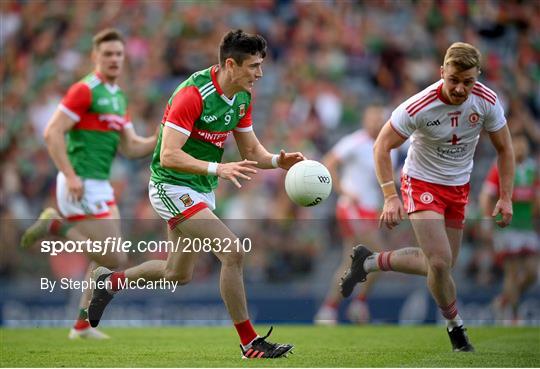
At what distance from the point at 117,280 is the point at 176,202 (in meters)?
1.11

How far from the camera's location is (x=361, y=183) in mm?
13781

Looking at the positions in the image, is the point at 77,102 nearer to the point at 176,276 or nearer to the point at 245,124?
the point at 245,124

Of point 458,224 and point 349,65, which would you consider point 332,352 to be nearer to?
point 458,224

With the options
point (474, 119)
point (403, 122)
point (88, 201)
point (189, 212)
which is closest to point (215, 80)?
point (189, 212)

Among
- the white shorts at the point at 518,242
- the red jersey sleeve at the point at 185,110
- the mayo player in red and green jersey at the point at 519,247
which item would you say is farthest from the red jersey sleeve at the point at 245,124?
the white shorts at the point at 518,242

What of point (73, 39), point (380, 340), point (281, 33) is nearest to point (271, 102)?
point (281, 33)

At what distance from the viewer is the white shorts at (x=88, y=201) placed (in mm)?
10469

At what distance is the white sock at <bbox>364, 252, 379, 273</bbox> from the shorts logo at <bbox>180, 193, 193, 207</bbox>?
2.14m

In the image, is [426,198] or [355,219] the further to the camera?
[355,219]

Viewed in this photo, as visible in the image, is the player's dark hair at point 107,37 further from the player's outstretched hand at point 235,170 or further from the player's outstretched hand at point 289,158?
the player's outstretched hand at point 235,170

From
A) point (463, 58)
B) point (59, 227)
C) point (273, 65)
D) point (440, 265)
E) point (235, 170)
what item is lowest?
point (440, 265)

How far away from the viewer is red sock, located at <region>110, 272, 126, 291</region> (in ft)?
28.2

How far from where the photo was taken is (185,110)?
7730 mm

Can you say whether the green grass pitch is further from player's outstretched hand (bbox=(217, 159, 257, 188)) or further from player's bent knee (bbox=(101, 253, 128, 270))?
player's outstretched hand (bbox=(217, 159, 257, 188))
